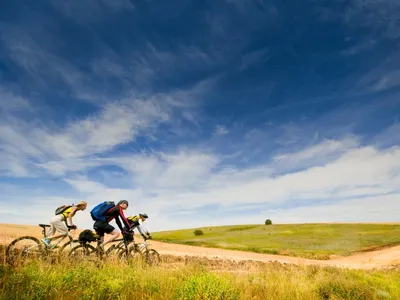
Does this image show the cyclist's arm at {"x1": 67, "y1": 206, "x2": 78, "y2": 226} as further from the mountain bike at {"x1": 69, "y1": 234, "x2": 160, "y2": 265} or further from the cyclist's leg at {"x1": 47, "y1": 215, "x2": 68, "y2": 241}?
the mountain bike at {"x1": 69, "y1": 234, "x2": 160, "y2": 265}

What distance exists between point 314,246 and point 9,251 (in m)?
32.6

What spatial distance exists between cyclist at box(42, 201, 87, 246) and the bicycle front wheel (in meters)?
0.50

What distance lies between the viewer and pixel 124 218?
531 inches

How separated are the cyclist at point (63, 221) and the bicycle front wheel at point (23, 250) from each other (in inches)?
19.8

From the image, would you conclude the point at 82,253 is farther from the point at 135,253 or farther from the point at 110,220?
the point at 135,253

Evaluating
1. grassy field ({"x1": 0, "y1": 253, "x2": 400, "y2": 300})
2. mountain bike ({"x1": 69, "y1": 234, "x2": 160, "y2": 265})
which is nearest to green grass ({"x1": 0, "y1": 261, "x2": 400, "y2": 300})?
grassy field ({"x1": 0, "y1": 253, "x2": 400, "y2": 300})

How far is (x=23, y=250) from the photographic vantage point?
1175cm

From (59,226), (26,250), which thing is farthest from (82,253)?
(26,250)

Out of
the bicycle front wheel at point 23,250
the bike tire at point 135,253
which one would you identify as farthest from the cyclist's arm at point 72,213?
the bike tire at point 135,253

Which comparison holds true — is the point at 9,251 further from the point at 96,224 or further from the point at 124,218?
the point at 124,218

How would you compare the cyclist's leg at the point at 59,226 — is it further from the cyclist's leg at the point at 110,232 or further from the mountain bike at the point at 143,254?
the mountain bike at the point at 143,254

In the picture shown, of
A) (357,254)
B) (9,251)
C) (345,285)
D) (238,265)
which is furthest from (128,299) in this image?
(357,254)

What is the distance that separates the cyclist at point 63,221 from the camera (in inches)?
493

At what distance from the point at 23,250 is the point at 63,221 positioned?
1591mm
